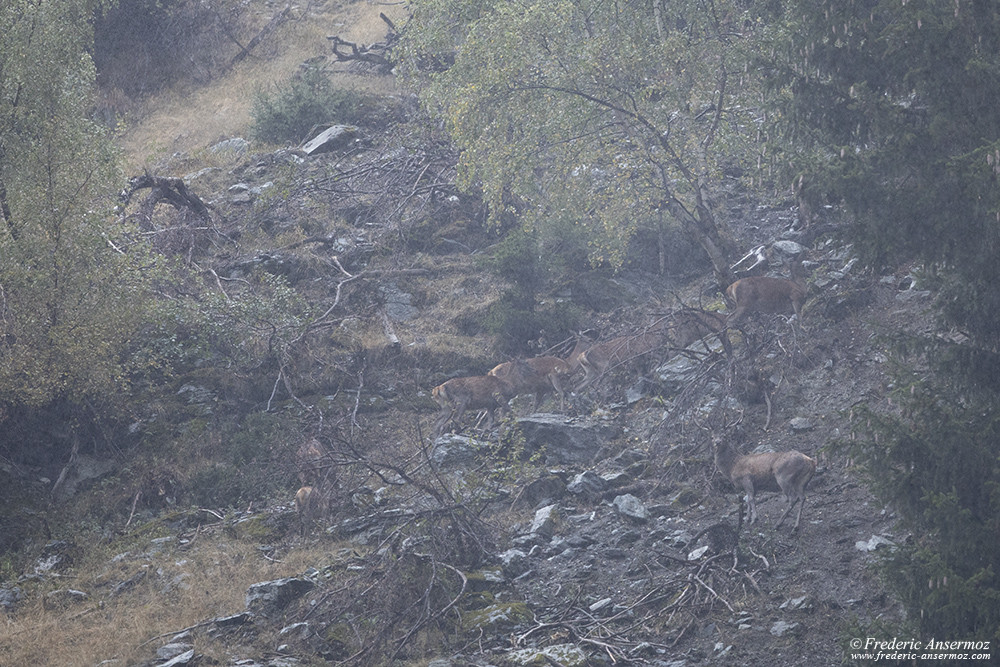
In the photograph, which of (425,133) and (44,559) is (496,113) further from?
(44,559)

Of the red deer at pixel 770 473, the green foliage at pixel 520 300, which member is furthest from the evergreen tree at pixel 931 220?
the green foliage at pixel 520 300

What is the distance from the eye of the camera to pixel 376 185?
67.2 ft

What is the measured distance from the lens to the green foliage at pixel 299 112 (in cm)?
2380

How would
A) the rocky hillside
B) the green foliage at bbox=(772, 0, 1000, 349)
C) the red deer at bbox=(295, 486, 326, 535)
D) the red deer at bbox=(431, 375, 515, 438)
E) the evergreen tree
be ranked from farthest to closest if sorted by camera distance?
the red deer at bbox=(431, 375, 515, 438) → the red deer at bbox=(295, 486, 326, 535) → the rocky hillside → the green foliage at bbox=(772, 0, 1000, 349) → the evergreen tree

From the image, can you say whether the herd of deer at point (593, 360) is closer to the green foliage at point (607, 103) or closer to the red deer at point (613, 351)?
the red deer at point (613, 351)

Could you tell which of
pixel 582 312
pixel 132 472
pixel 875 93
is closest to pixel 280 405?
pixel 132 472

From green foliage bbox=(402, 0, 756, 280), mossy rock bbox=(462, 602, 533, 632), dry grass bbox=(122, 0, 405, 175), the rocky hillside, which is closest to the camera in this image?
the rocky hillside

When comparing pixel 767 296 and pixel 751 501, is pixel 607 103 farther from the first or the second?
pixel 751 501

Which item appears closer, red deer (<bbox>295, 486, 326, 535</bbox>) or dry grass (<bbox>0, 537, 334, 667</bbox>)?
dry grass (<bbox>0, 537, 334, 667</bbox>)

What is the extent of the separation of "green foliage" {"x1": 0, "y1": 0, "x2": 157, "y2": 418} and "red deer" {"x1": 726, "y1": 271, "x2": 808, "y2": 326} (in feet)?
28.9

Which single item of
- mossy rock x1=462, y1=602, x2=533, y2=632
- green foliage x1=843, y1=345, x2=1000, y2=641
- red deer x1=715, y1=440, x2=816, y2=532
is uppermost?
green foliage x1=843, y1=345, x2=1000, y2=641

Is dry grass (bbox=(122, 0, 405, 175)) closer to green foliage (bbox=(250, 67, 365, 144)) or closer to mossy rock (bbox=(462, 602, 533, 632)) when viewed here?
green foliage (bbox=(250, 67, 365, 144))

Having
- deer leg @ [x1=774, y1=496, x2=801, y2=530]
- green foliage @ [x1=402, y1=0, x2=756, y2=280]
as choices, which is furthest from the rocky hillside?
green foliage @ [x1=402, y1=0, x2=756, y2=280]

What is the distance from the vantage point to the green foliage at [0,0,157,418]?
13.1m
